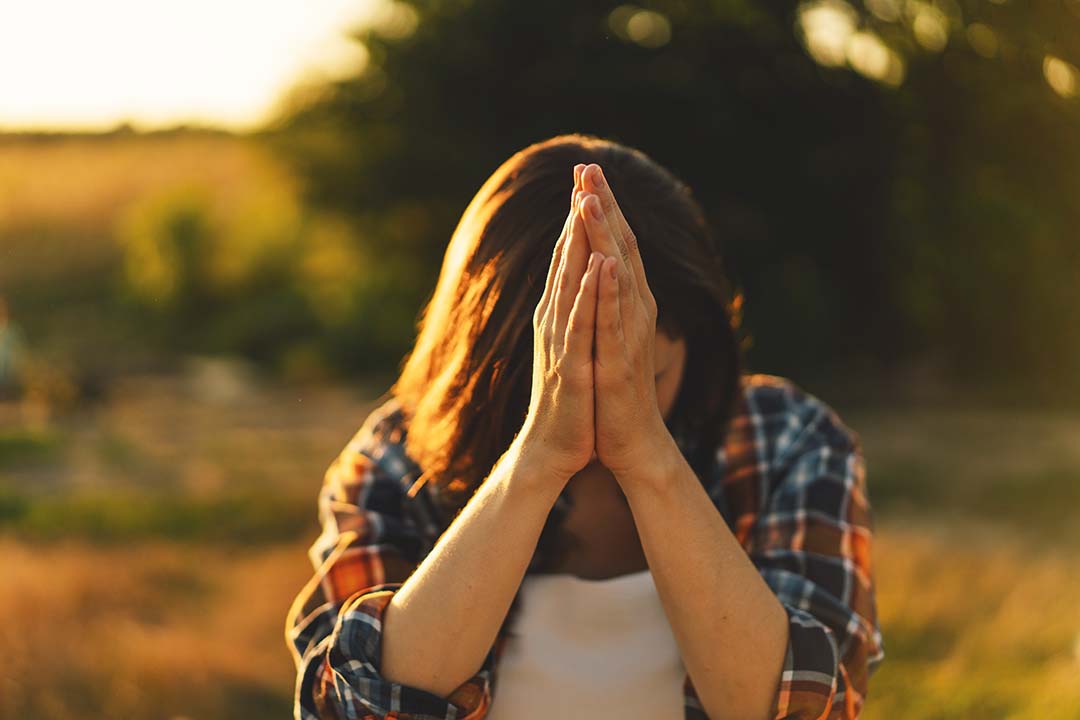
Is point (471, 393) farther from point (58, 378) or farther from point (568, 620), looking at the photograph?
point (58, 378)

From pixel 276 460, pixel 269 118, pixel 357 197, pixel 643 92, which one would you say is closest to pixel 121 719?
pixel 276 460

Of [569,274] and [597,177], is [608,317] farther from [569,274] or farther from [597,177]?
[597,177]

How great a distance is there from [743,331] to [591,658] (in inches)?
358

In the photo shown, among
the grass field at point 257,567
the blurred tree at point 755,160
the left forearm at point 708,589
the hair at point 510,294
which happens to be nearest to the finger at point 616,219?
the hair at point 510,294

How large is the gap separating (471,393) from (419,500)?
0.23 metres

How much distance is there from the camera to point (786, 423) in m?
1.88

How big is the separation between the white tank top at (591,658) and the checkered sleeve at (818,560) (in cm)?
20

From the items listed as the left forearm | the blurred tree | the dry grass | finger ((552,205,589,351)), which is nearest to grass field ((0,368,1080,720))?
the dry grass

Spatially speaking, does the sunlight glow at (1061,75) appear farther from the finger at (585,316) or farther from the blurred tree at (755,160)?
the blurred tree at (755,160)

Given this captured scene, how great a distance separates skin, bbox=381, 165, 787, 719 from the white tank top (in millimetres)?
144

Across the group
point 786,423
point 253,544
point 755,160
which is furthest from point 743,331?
point 786,423

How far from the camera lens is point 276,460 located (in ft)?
31.1

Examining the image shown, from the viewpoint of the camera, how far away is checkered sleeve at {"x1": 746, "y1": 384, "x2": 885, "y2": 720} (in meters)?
1.51

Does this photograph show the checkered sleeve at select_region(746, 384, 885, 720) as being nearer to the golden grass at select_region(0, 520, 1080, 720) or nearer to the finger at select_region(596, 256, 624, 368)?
the finger at select_region(596, 256, 624, 368)
